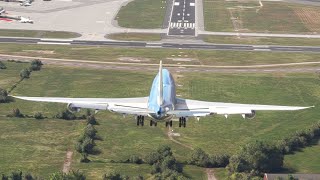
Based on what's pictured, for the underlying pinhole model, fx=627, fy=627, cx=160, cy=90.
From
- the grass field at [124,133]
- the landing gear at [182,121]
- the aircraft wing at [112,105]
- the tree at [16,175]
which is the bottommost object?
the grass field at [124,133]

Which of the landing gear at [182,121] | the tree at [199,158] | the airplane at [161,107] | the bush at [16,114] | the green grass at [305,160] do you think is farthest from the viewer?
the bush at [16,114]

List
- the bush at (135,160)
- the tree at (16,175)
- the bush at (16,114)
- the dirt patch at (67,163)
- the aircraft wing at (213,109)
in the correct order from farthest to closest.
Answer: the bush at (16,114) → the bush at (135,160) → the dirt patch at (67,163) → the tree at (16,175) → the aircraft wing at (213,109)

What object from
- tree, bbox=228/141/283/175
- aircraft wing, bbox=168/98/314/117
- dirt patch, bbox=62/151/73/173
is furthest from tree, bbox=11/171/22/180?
tree, bbox=228/141/283/175

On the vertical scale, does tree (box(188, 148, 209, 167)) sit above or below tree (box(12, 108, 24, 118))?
below

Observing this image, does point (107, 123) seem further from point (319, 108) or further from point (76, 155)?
point (319, 108)

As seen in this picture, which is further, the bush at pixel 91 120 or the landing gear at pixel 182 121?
the bush at pixel 91 120

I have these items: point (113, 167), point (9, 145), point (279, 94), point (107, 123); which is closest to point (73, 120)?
point (107, 123)

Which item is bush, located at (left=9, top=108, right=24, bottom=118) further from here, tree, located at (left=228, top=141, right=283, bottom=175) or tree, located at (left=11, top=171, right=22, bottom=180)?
tree, located at (left=228, top=141, right=283, bottom=175)

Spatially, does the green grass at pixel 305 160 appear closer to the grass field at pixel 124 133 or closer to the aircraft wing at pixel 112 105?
the grass field at pixel 124 133

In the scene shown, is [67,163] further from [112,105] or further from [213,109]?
[213,109]

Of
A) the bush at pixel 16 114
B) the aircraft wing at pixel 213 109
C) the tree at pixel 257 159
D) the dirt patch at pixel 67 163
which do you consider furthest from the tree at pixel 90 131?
the aircraft wing at pixel 213 109
